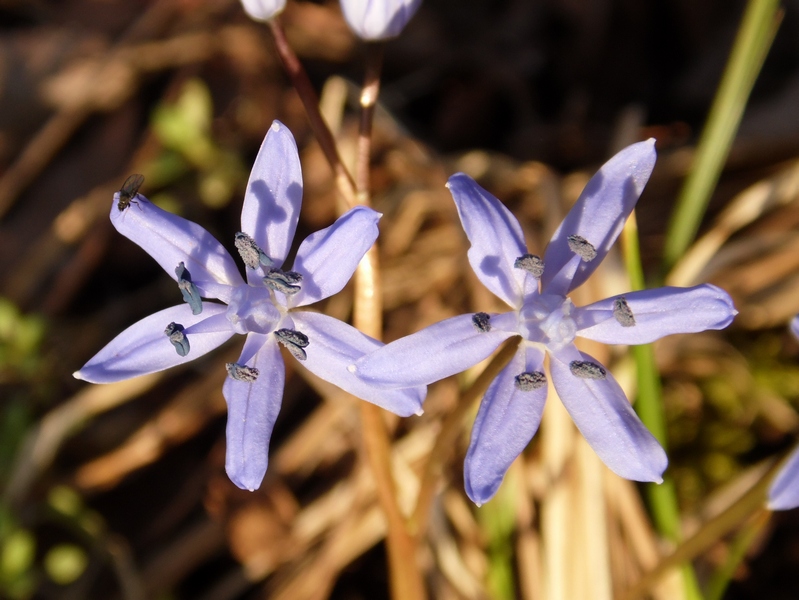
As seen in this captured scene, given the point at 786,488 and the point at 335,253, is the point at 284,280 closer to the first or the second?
the point at 335,253

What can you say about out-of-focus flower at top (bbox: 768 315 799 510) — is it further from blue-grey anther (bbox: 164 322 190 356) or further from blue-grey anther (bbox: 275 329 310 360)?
blue-grey anther (bbox: 164 322 190 356)

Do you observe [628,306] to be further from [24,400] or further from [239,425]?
[24,400]

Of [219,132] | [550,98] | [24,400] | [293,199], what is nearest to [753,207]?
[550,98]

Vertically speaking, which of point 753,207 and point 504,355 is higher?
point 753,207

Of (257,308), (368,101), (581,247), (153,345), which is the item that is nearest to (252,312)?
(257,308)

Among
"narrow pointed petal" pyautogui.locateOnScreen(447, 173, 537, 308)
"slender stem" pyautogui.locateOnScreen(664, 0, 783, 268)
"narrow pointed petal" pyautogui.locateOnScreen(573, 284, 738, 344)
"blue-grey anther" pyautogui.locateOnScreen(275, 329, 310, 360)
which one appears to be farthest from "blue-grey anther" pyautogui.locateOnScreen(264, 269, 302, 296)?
"slender stem" pyautogui.locateOnScreen(664, 0, 783, 268)

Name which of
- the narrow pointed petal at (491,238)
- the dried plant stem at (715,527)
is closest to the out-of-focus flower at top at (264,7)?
the narrow pointed petal at (491,238)
